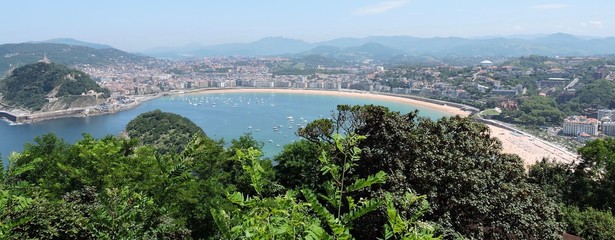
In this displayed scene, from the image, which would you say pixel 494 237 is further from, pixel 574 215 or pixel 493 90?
pixel 493 90

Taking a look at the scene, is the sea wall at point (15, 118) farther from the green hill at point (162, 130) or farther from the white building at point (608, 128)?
the white building at point (608, 128)

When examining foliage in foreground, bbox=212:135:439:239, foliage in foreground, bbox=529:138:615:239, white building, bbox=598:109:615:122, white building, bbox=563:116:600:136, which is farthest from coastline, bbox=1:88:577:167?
white building, bbox=598:109:615:122

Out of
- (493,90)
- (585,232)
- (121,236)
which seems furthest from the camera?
(493,90)

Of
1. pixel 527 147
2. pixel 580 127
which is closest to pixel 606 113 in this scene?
pixel 580 127

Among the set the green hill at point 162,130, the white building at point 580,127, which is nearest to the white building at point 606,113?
the white building at point 580,127

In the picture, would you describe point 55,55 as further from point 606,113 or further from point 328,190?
point 328,190

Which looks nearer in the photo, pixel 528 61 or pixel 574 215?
pixel 574 215

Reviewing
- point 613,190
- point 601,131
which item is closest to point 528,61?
point 601,131
